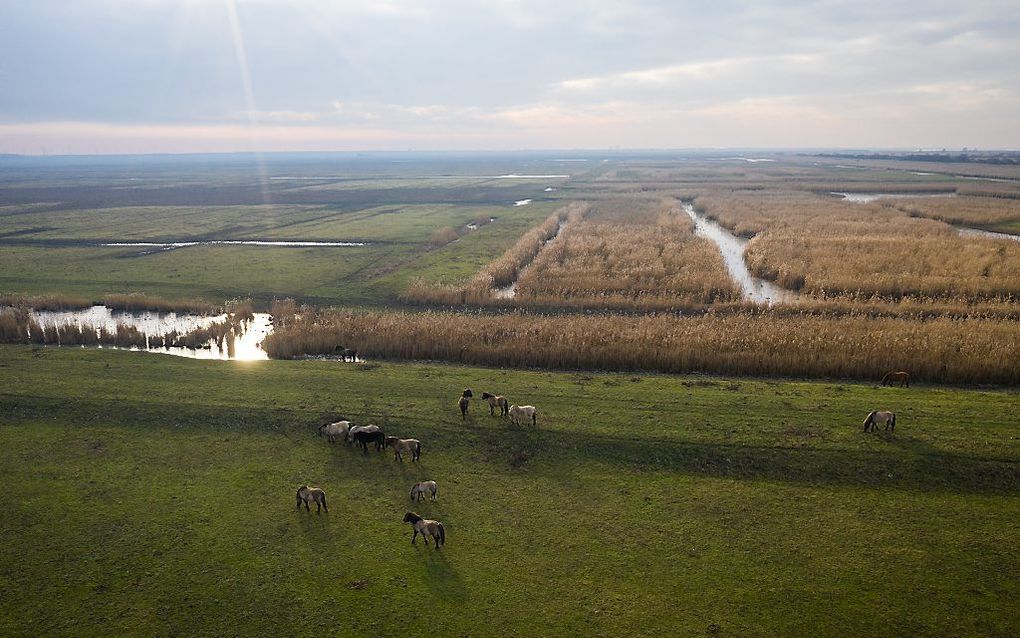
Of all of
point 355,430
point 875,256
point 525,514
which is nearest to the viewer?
point 525,514

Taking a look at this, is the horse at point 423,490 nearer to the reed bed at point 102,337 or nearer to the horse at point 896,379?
the horse at point 896,379

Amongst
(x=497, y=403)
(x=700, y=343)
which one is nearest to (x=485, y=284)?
(x=700, y=343)

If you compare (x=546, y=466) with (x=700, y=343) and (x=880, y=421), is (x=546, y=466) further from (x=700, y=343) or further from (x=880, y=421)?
(x=700, y=343)

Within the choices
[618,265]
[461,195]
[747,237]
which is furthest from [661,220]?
[461,195]

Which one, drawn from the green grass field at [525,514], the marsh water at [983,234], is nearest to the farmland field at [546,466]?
the green grass field at [525,514]

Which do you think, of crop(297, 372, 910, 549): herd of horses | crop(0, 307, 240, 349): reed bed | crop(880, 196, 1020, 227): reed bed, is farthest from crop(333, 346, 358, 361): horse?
crop(880, 196, 1020, 227): reed bed
